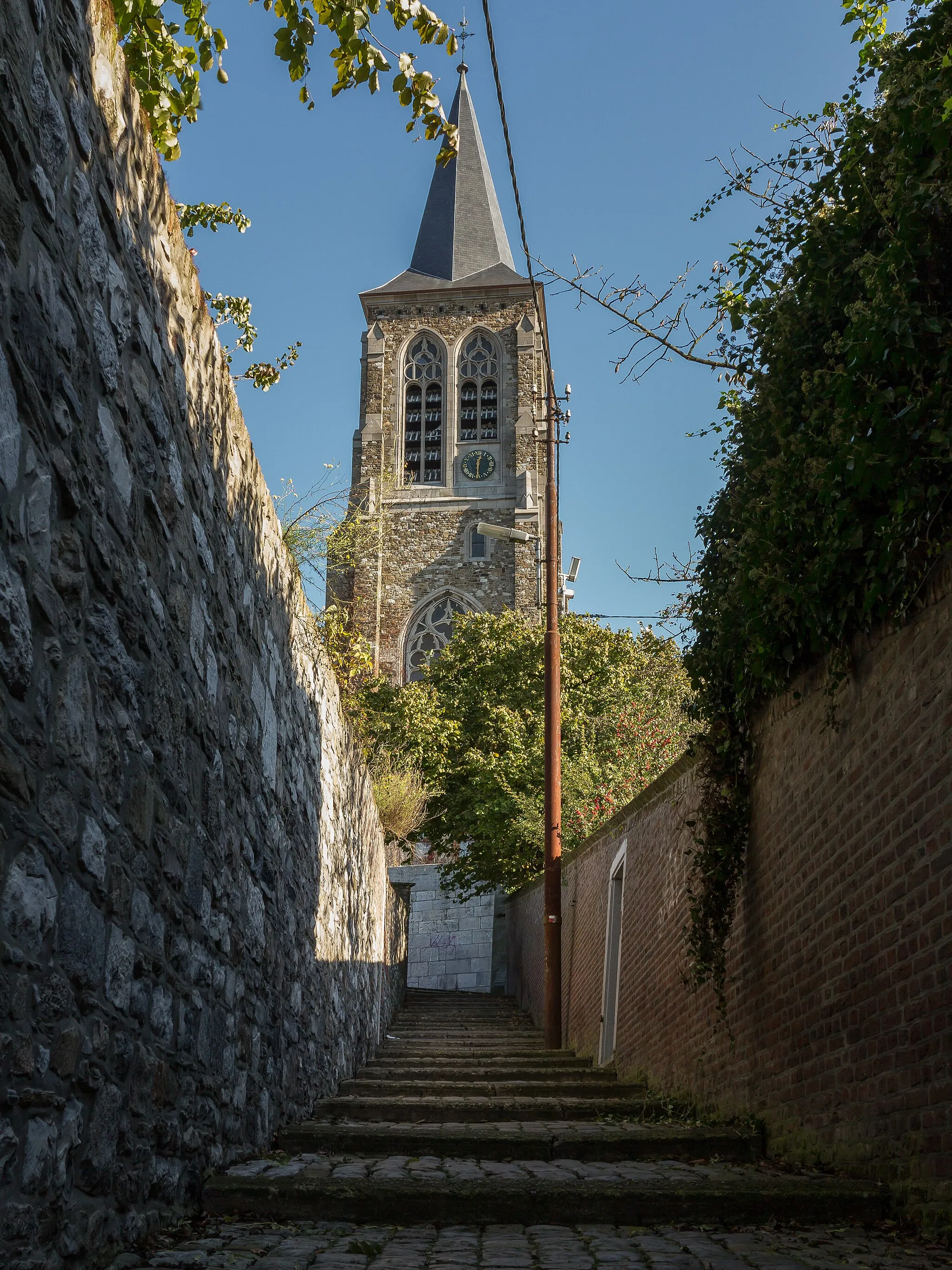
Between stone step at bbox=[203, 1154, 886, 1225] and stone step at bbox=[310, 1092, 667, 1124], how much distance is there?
1.96 metres

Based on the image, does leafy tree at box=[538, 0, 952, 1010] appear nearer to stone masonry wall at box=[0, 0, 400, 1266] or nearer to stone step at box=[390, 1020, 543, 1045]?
stone masonry wall at box=[0, 0, 400, 1266]

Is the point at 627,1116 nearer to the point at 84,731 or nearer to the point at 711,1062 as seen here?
the point at 711,1062

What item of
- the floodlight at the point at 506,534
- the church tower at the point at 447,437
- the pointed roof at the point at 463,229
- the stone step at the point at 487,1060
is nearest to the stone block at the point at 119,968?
the stone step at the point at 487,1060

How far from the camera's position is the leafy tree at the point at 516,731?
1703cm

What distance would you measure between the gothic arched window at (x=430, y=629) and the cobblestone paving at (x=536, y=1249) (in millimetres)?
36353

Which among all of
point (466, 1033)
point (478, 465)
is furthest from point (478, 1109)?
point (478, 465)

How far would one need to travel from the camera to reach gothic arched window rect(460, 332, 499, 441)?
44531 millimetres

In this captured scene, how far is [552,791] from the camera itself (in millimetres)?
12297

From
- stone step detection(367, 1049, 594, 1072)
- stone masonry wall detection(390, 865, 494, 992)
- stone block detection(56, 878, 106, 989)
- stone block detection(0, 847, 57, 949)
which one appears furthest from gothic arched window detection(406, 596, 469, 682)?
stone block detection(0, 847, 57, 949)

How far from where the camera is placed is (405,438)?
1772 inches

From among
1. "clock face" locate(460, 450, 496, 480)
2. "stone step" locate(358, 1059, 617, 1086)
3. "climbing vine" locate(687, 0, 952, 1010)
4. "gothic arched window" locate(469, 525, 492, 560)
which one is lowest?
"stone step" locate(358, 1059, 617, 1086)

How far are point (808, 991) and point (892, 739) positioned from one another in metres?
1.31

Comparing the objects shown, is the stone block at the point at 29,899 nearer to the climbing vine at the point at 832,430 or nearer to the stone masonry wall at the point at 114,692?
the stone masonry wall at the point at 114,692

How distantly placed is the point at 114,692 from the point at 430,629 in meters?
38.0
